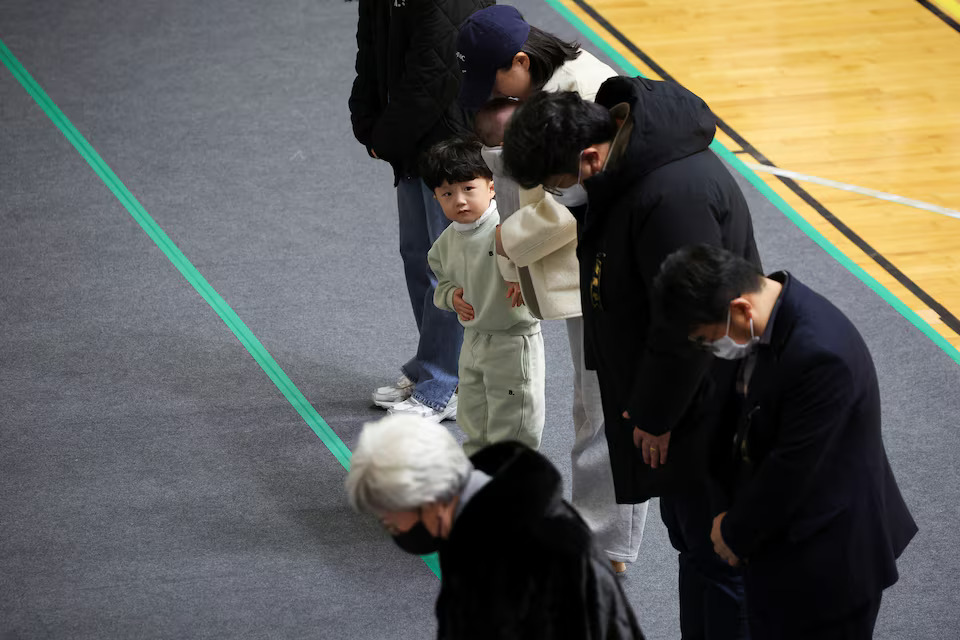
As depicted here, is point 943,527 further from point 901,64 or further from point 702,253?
point 901,64

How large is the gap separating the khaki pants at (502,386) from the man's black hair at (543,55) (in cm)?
84

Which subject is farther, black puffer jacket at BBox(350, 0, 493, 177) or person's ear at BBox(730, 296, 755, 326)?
black puffer jacket at BBox(350, 0, 493, 177)

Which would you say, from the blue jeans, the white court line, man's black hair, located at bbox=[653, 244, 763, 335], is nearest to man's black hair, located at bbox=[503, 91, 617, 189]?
man's black hair, located at bbox=[653, 244, 763, 335]

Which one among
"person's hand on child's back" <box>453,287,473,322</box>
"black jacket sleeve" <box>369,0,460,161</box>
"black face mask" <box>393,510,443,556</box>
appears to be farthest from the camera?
"black jacket sleeve" <box>369,0,460,161</box>

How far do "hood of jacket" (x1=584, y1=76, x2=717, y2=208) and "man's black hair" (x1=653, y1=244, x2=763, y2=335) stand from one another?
425mm

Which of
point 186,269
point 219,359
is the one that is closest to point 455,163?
point 219,359

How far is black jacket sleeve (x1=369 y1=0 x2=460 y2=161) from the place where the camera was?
4.04 meters

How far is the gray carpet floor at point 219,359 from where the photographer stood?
12.4 feet

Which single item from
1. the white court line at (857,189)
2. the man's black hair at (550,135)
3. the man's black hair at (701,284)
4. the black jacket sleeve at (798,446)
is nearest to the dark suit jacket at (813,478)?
the black jacket sleeve at (798,446)

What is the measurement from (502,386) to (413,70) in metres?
1.10

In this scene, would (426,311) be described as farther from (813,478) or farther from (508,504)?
(508,504)

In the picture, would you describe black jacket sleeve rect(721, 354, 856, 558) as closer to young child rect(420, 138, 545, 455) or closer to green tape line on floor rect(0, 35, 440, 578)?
young child rect(420, 138, 545, 455)

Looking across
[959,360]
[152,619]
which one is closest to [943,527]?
A: [959,360]

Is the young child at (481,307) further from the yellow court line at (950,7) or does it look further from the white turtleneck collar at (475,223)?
the yellow court line at (950,7)
